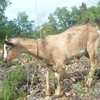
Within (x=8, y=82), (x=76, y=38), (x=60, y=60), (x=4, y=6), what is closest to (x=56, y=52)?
(x=60, y=60)

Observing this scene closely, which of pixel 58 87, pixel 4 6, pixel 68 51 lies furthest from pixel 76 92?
pixel 4 6

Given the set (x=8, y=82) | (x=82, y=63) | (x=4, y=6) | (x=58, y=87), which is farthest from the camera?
(x=4, y=6)

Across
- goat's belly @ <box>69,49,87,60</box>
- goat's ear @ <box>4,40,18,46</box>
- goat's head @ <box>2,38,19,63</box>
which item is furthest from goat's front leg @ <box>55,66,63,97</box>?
goat's ear @ <box>4,40,18,46</box>

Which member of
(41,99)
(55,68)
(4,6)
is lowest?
(41,99)

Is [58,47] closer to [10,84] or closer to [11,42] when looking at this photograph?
[11,42]

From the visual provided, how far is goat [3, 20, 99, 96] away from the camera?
7270mm

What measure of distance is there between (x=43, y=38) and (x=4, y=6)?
112ft

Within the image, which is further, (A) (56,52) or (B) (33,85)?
(B) (33,85)

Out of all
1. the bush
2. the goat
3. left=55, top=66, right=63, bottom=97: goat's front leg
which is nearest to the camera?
the goat

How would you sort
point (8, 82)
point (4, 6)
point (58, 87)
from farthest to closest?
point (4, 6)
point (8, 82)
point (58, 87)

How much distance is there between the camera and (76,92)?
7.52 meters

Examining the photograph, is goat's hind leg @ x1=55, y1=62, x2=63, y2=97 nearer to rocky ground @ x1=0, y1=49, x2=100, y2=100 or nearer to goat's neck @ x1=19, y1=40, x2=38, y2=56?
rocky ground @ x1=0, y1=49, x2=100, y2=100

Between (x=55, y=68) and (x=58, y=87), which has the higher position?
(x=55, y=68)

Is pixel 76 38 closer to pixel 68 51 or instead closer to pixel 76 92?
pixel 68 51
